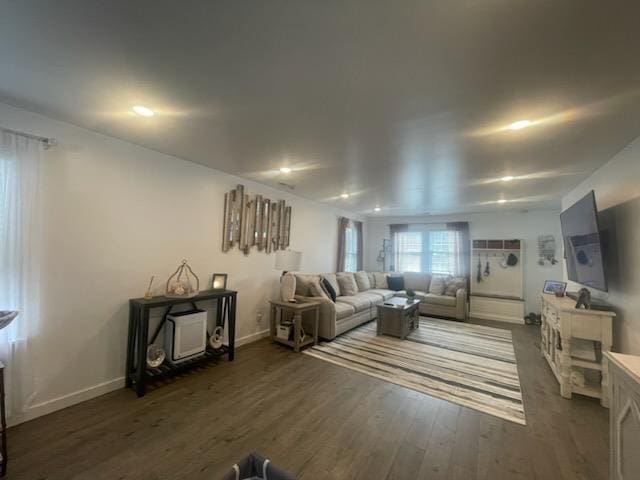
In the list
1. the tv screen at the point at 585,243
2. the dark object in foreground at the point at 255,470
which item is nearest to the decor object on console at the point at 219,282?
the dark object in foreground at the point at 255,470

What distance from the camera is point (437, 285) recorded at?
19.2ft

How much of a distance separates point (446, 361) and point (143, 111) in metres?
4.14

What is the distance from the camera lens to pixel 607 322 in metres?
2.41

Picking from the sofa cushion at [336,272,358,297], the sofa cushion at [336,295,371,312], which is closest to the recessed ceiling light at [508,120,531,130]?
the sofa cushion at [336,295,371,312]

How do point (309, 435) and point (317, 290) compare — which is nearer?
point (309, 435)

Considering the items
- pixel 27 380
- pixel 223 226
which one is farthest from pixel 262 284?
pixel 27 380

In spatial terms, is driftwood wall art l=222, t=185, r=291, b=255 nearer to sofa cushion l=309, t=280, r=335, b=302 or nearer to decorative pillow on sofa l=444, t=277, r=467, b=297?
sofa cushion l=309, t=280, r=335, b=302

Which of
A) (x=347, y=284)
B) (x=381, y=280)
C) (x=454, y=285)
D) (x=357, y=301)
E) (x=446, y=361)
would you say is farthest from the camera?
(x=381, y=280)

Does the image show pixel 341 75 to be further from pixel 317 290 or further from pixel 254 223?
pixel 317 290

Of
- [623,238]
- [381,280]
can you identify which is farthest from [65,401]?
[381,280]

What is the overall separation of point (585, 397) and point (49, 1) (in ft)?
15.7

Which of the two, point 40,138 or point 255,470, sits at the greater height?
point 40,138

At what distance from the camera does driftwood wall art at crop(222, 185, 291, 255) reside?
3541 mm

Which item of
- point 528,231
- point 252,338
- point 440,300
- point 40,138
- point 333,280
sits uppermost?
point 40,138
